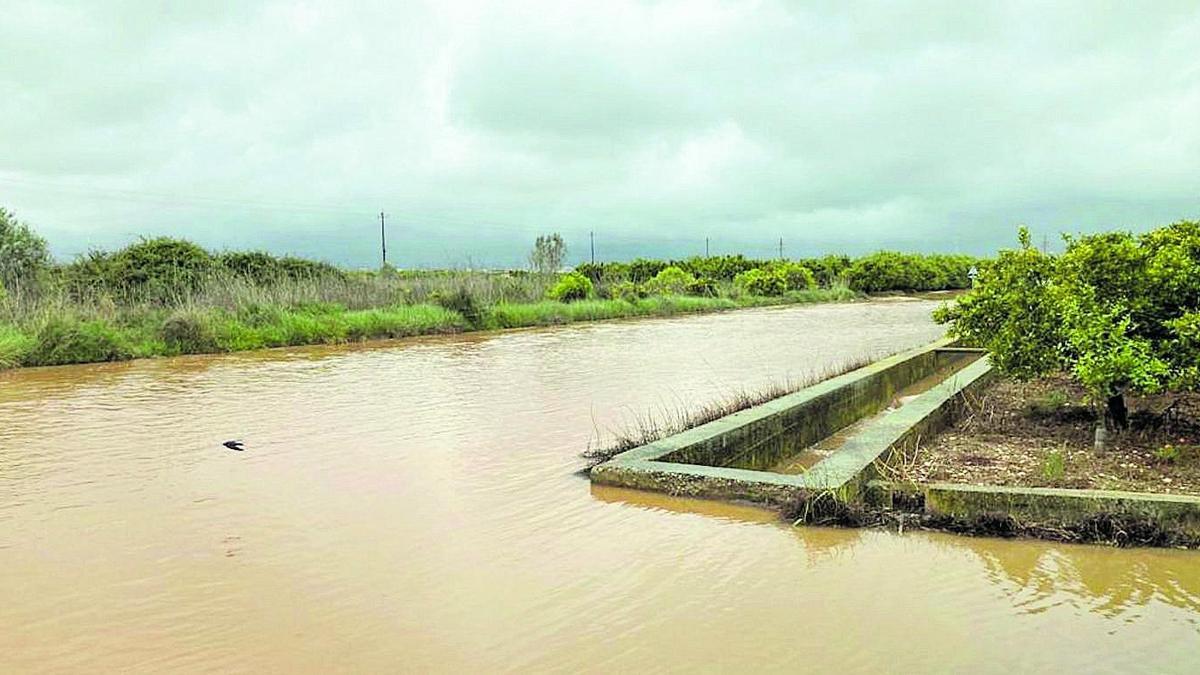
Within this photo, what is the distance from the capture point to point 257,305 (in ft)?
62.0

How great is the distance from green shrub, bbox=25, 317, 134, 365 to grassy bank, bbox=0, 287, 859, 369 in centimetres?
1

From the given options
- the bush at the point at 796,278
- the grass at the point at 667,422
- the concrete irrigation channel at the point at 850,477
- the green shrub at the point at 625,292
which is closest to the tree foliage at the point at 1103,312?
the concrete irrigation channel at the point at 850,477

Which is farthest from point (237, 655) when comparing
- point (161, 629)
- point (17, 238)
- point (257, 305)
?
point (17, 238)

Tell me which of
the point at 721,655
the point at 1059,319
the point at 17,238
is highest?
the point at 17,238

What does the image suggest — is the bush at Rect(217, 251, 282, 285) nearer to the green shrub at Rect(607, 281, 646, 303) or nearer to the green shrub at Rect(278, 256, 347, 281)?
the green shrub at Rect(278, 256, 347, 281)

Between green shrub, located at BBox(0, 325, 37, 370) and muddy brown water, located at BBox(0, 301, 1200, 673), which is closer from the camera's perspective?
muddy brown water, located at BBox(0, 301, 1200, 673)

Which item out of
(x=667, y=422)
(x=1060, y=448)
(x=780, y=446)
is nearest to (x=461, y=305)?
(x=667, y=422)

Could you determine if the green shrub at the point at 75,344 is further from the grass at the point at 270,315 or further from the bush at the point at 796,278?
the bush at the point at 796,278

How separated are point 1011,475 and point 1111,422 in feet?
5.80

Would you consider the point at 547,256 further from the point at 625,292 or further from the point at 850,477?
the point at 850,477

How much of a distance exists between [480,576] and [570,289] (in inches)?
976

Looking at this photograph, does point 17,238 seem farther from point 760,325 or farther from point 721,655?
point 721,655

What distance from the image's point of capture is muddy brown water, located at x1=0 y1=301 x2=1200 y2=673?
11.3 ft

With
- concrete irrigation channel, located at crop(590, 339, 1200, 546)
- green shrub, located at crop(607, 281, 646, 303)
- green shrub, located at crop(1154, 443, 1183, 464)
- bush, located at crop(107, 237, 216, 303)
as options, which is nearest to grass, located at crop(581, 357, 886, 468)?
concrete irrigation channel, located at crop(590, 339, 1200, 546)
